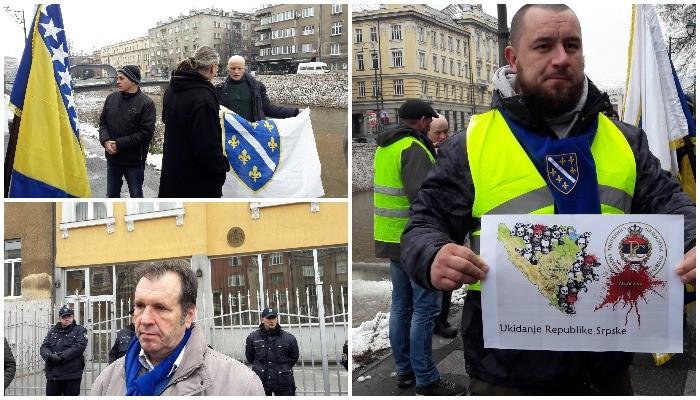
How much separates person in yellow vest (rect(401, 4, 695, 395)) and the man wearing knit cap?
3.67 meters

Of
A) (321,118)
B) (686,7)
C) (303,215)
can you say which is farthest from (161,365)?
(686,7)

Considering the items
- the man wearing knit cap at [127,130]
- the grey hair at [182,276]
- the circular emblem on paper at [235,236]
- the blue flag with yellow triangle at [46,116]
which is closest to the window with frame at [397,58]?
the circular emblem on paper at [235,236]

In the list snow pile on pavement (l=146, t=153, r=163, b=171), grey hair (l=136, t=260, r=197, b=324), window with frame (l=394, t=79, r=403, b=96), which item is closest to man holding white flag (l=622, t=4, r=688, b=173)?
window with frame (l=394, t=79, r=403, b=96)

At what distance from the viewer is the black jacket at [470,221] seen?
7.27 ft

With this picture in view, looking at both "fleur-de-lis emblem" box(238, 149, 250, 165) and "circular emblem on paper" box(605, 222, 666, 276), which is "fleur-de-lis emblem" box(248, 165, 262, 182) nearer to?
"fleur-de-lis emblem" box(238, 149, 250, 165)

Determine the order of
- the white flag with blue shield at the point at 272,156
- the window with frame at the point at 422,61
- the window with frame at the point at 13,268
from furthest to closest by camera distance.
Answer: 1. the window with frame at the point at 13,268
2. the window with frame at the point at 422,61
3. the white flag with blue shield at the point at 272,156

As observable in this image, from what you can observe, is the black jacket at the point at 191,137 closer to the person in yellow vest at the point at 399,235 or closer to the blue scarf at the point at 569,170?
the person in yellow vest at the point at 399,235

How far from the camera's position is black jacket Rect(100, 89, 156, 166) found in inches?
215

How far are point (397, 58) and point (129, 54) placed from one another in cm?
220

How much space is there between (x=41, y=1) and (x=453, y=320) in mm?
4063

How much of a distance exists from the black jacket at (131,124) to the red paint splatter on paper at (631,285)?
4.17m

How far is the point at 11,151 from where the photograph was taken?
16.1ft

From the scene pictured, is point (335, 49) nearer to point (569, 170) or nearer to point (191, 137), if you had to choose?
point (191, 137)

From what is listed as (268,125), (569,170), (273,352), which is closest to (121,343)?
(273,352)
